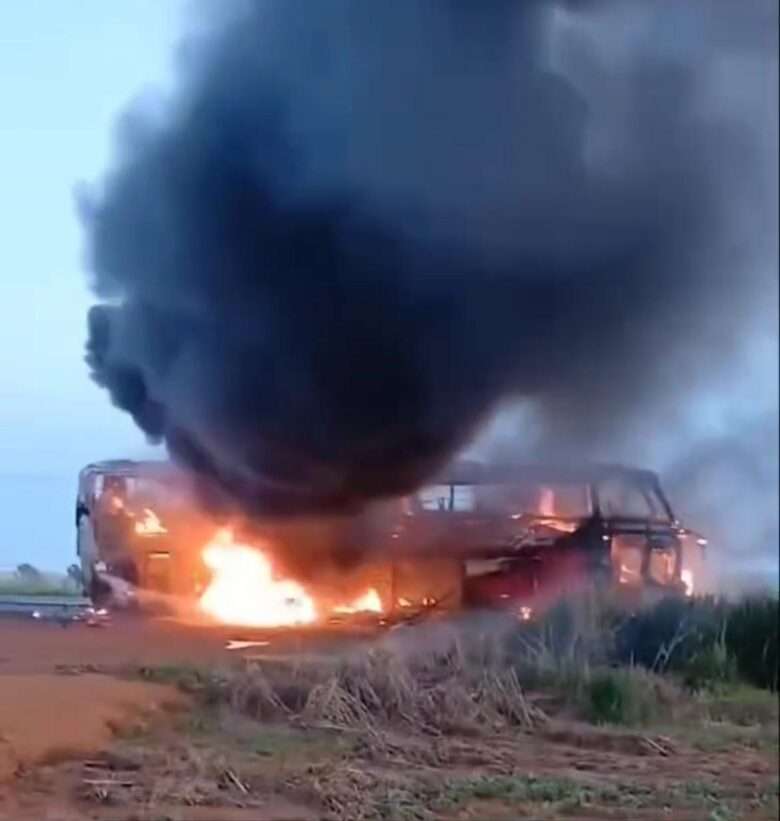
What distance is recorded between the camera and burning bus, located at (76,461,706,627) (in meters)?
2.72

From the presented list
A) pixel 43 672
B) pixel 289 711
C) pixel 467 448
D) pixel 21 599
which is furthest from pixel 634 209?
pixel 43 672

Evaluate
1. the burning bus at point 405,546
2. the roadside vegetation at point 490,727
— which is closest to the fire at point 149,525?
the burning bus at point 405,546

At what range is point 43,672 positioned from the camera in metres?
5.16

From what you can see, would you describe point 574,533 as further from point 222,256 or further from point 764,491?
point 222,256

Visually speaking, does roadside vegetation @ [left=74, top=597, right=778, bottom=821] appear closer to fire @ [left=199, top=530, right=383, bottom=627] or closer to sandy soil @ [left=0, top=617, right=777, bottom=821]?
sandy soil @ [left=0, top=617, right=777, bottom=821]

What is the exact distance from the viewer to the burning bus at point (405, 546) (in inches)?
107

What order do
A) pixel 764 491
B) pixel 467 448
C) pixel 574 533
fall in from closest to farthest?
pixel 764 491
pixel 574 533
pixel 467 448

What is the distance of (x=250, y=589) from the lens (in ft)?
13.4

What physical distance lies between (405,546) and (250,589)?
76cm

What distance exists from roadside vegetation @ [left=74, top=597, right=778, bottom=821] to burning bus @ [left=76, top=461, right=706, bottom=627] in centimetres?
8

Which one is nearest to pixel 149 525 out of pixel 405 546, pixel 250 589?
pixel 250 589

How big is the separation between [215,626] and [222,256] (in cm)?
104

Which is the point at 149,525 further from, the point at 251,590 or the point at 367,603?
the point at 367,603

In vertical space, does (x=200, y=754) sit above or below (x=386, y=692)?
below
